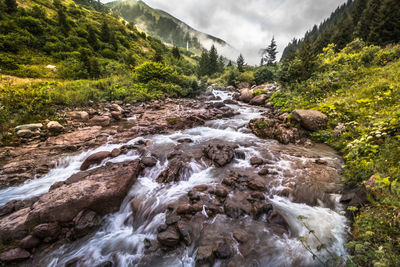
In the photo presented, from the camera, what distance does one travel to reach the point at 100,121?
27.6 ft

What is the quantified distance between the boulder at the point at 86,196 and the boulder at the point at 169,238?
5.16ft

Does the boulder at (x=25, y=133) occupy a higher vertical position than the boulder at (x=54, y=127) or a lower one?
lower

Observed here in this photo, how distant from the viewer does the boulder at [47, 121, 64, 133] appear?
6.50m

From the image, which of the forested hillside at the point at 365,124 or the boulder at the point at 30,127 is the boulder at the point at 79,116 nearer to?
the boulder at the point at 30,127

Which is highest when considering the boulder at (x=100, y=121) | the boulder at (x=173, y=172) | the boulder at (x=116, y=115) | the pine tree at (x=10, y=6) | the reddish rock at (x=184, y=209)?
the pine tree at (x=10, y=6)

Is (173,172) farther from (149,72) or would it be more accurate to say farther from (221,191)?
(149,72)

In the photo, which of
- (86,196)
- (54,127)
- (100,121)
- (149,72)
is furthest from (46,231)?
(149,72)

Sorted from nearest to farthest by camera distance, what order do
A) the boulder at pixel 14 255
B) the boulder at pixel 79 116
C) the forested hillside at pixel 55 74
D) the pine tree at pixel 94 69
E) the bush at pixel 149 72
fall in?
the boulder at pixel 14 255 → the forested hillside at pixel 55 74 → the boulder at pixel 79 116 → the pine tree at pixel 94 69 → the bush at pixel 149 72

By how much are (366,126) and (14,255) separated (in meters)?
9.51

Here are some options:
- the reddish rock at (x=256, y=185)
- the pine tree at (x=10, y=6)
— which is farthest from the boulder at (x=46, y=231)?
the pine tree at (x=10, y=6)

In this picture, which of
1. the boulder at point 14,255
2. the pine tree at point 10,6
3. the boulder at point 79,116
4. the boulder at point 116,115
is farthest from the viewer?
the pine tree at point 10,6

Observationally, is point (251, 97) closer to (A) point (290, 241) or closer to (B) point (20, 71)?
(A) point (290, 241)

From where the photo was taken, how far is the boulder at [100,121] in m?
8.31

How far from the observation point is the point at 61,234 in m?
2.93
